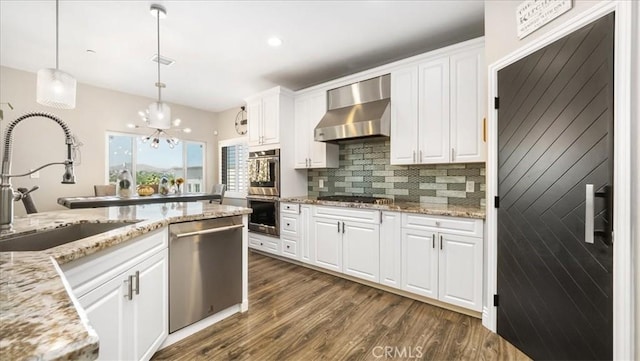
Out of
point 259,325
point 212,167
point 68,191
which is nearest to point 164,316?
point 259,325

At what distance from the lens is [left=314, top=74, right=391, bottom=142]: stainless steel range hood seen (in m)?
3.03

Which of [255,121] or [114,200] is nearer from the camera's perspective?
[114,200]

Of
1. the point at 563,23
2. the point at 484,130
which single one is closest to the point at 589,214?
the point at 563,23

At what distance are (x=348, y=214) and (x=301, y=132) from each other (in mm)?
1535

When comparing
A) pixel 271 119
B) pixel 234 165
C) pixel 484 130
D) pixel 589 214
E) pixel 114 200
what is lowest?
pixel 114 200

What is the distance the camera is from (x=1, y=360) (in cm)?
38

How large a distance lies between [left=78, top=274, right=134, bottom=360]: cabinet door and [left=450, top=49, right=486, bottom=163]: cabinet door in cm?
278

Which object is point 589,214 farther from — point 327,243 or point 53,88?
point 53,88

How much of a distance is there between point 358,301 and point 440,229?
3.39 ft

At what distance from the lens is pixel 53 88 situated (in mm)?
1876

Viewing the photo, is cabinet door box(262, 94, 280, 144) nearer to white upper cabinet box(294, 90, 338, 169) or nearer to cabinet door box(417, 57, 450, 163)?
white upper cabinet box(294, 90, 338, 169)

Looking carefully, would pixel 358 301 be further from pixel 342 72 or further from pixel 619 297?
pixel 342 72

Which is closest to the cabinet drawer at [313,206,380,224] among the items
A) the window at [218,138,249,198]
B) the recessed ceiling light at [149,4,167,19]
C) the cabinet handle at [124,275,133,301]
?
the cabinet handle at [124,275,133,301]

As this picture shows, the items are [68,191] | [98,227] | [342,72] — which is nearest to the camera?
[98,227]
